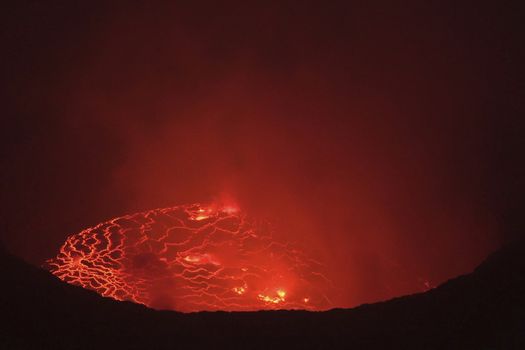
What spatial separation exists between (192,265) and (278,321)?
320 cm

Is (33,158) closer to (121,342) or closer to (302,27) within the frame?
(302,27)

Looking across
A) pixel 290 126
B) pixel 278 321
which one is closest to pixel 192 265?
pixel 290 126

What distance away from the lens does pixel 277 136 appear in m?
7.00

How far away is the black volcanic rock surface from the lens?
187cm

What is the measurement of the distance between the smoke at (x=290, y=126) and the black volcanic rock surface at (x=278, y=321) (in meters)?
2.91

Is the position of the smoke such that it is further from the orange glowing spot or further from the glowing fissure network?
the orange glowing spot

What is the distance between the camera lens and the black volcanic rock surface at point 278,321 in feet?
6.12

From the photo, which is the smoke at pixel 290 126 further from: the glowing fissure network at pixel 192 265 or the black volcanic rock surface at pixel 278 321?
the black volcanic rock surface at pixel 278 321

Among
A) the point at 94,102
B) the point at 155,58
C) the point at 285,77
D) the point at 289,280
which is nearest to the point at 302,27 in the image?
the point at 285,77

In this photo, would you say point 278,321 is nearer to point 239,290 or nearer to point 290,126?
point 239,290

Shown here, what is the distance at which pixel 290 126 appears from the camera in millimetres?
6926

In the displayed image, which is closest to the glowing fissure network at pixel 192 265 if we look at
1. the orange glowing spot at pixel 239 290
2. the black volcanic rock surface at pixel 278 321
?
the orange glowing spot at pixel 239 290

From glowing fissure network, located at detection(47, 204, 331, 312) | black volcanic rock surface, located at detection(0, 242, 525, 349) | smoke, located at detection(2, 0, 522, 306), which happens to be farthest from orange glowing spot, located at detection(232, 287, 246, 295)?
black volcanic rock surface, located at detection(0, 242, 525, 349)

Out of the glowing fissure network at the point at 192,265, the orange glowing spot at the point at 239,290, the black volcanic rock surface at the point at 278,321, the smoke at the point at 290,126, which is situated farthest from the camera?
the smoke at the point at 290,126
